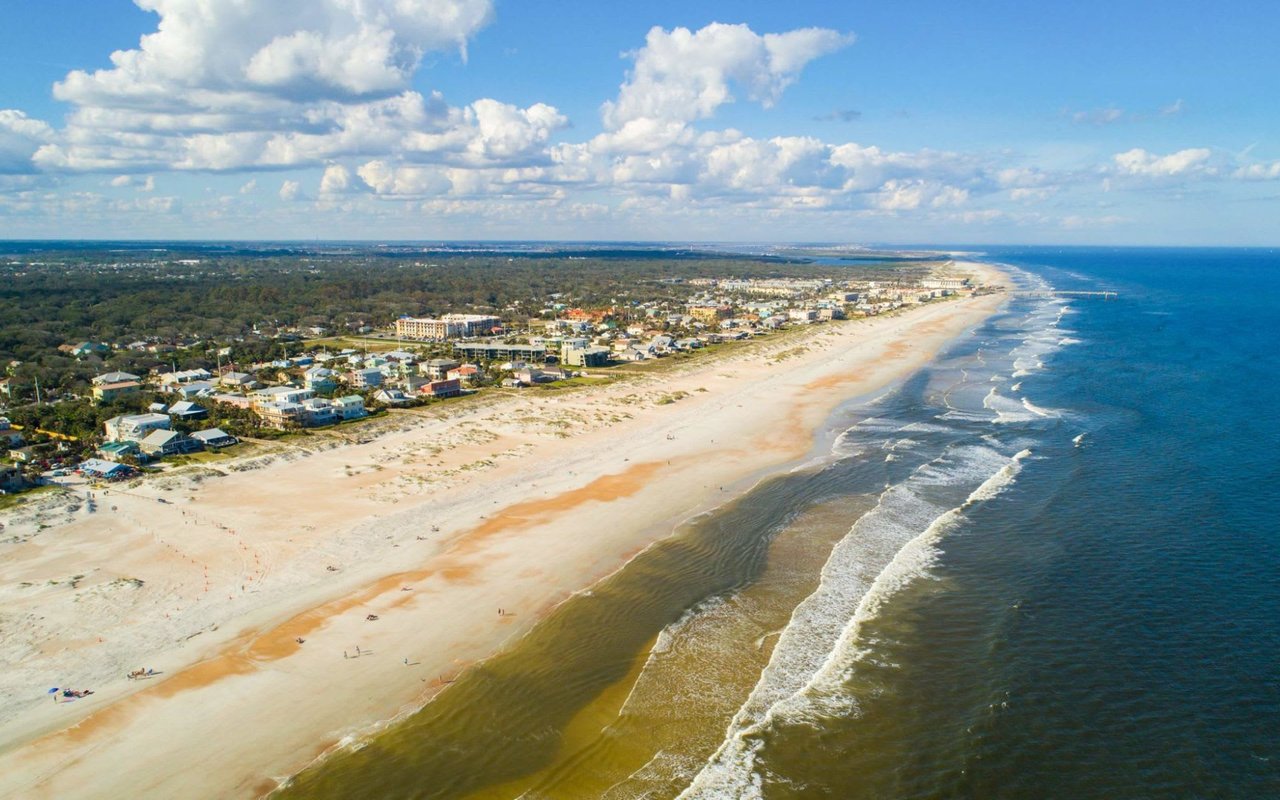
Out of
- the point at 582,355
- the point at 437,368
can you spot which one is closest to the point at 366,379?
the point at 437,368

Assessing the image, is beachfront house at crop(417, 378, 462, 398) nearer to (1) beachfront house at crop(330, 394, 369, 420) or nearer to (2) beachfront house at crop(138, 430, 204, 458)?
(1) beachfront house at crop(330, 394, 369, 420)

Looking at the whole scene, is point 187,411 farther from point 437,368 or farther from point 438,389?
point 437,368

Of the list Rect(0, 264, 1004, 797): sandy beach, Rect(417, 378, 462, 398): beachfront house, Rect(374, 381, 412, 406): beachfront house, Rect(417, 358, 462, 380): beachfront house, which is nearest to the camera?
Rect(0, 264, 1004, 797): sandy beach

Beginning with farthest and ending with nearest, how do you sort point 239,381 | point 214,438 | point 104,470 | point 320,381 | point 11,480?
point 239,381 < point 320,381 < point 214,438 < point 104,470 < point 11,480

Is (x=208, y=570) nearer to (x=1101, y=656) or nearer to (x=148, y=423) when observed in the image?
(x=148, y=423)

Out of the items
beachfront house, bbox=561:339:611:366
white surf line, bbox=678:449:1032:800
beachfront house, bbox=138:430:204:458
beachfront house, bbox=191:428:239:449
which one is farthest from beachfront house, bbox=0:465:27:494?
beachfront house, bbox=561:339:611:366

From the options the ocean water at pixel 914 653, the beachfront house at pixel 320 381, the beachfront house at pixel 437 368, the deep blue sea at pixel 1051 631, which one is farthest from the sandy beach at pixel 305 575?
the beachfront house at pixel 437 368
